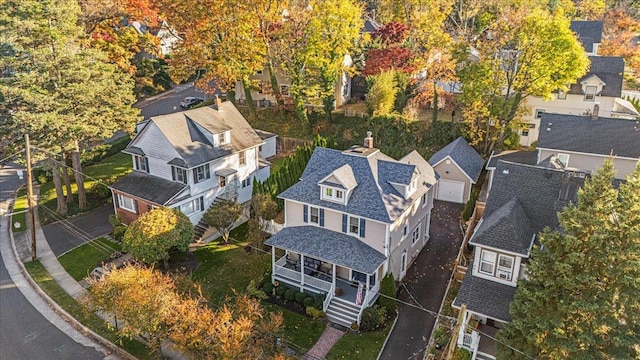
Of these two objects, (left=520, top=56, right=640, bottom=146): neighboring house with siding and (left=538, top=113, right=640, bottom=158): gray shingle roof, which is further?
(left=520, top=56, right=640, bottom=146): neighboring house with siding

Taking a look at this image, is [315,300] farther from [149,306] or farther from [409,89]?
[409,89]

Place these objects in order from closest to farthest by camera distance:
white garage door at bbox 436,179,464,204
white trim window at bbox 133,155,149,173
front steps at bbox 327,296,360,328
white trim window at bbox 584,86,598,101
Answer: front steps at bbox 327,296,360,328 → white trim window at bbox 133,155,149,173 → white garage door at bbox 436,179,464,204 → white trim window at bbox 584,86,598,101

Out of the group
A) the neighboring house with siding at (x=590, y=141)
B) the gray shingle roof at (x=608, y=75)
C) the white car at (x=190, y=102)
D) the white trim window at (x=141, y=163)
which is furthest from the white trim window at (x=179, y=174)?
the gray shingle roof at (x=608, y=75)

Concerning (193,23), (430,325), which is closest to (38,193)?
(193,23)

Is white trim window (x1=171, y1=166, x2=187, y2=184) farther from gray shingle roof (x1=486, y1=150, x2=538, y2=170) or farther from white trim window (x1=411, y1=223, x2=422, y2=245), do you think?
gray shingle roof (x1=486, y1=150, x2=538, y2=170)

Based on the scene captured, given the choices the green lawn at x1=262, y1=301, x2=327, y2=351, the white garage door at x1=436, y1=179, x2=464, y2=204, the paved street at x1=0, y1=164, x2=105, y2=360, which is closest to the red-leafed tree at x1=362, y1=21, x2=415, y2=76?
the white garage door at x1=436, y1=179, x2=464, y2=204

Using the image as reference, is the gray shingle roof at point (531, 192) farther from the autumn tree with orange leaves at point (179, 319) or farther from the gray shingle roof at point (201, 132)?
the gray shingle roof at point (201, 132)
